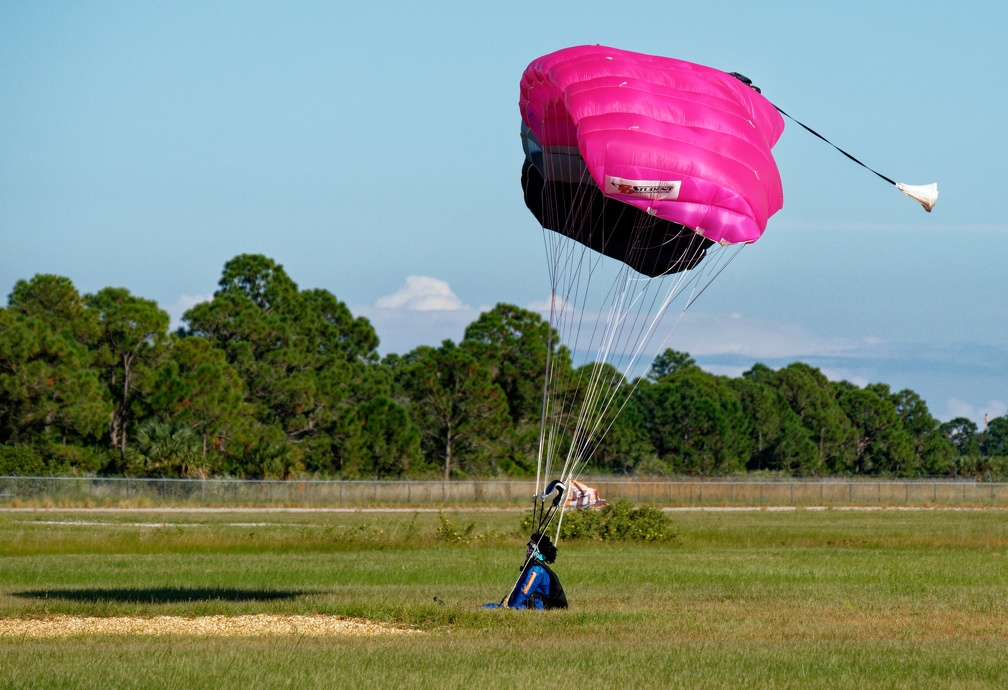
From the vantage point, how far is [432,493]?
53.2m

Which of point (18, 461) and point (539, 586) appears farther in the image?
point (18, 461)

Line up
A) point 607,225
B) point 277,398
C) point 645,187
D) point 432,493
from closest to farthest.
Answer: point 645,187 < point 607,225 < point 432,493 < point 277,398

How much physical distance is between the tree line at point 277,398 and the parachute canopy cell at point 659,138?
28.2 metres

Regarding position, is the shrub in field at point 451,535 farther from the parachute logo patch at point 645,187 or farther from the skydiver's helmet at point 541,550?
the parachute logo patch at point 645,187

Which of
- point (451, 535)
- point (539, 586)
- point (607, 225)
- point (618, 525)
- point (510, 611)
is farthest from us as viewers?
point (618, 525)

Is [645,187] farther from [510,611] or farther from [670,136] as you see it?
[510,611]

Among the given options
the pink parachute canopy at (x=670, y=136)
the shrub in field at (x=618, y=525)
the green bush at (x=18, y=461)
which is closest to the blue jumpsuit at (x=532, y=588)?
the pink parachute canopy at (x=670, y=136)

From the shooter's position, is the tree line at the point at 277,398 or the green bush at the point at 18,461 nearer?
the green bush at the point at 18,461

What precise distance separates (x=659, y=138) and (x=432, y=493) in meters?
40.2

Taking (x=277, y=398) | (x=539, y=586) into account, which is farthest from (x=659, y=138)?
(x=277, y=398)

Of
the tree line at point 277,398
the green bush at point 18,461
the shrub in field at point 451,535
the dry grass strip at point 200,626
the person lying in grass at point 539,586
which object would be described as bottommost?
the dry grass strip at point 200,626

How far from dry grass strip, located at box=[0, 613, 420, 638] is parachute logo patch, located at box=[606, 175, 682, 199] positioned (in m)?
5.94

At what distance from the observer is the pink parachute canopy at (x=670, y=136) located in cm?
1423

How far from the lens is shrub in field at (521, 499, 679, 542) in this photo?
31516mm
